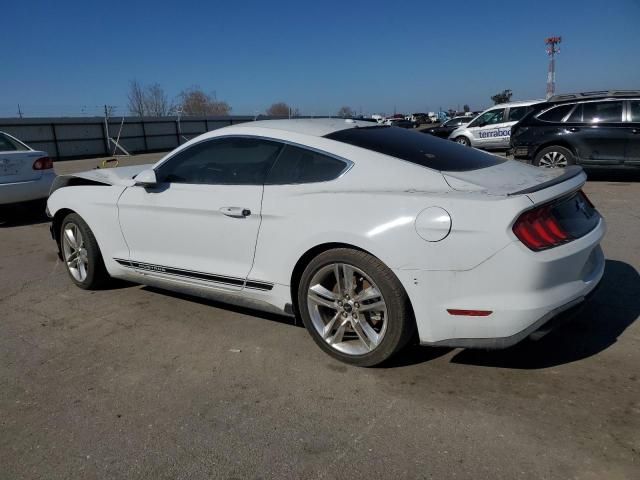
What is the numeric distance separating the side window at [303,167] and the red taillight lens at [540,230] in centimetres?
111

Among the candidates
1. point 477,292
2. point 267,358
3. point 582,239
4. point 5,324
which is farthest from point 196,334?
point 582,239

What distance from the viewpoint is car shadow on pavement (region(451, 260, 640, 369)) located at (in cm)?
327

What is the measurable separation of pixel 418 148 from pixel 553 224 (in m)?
1.04

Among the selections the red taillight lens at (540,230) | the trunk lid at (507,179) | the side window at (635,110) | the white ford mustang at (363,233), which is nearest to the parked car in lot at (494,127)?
the side window at (635,110)

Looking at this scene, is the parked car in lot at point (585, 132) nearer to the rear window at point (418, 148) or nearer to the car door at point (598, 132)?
the car door at point (598, 132)

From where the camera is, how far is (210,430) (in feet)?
8.85

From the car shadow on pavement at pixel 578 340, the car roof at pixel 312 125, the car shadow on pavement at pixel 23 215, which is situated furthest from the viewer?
the car shadow on pavement at pixel 23 215

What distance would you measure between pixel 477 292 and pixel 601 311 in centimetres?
171

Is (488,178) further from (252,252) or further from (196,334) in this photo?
(196,334)

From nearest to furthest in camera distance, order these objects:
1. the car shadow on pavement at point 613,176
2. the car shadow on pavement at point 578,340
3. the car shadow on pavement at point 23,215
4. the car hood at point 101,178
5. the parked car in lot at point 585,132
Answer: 1. the car shadow on pavement at point 578,340
2. the car hood at point 101,178
3. the car shadow on pavement at point 23,215
4. the parked car in lot at point 585,132
5. the car shadow on pavement at point 613,176

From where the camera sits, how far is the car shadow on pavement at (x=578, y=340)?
327 cm

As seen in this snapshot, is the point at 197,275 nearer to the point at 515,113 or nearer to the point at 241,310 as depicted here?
the point at 241,310

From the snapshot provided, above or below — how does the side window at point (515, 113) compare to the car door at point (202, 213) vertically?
above

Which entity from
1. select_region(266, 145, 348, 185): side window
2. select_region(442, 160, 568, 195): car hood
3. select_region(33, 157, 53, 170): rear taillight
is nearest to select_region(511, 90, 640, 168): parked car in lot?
select_region(442, 160, 568, 195): car hood
